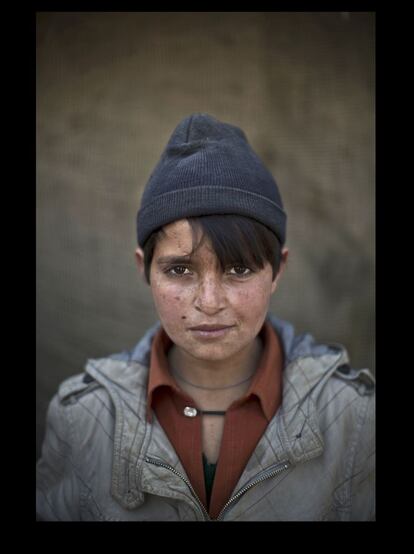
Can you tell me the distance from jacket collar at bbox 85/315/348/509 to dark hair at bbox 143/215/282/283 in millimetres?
346

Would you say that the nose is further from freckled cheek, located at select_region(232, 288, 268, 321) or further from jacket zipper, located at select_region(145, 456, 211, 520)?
jacket zipper, located at select_region(145, 456, 211, 520)

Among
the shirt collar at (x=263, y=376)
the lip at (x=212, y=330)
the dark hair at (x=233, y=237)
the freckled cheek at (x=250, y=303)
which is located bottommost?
the shirt collar at (x=263, y=376)

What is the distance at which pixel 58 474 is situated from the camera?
156 cm

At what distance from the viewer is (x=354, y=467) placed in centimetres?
145

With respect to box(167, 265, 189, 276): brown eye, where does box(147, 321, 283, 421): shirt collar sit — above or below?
below

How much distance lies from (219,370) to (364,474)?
1.55 ft

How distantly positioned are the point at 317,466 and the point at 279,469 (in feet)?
0.37

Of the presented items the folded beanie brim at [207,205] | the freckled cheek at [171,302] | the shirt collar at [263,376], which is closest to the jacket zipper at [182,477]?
the shirt collar at [263,376]

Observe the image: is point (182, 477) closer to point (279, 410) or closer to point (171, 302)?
point (279, 410)

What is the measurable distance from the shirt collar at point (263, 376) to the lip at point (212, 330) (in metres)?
0.20

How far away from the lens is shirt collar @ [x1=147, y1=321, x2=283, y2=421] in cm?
144

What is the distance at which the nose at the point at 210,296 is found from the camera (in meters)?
1.30

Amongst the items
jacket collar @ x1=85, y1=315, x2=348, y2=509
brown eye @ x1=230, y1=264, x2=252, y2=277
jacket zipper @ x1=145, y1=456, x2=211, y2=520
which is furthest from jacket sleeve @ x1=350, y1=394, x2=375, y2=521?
brown eye @ x1=230, y1=264, x2=252, y2=277

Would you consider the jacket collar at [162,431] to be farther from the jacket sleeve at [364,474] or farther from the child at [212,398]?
the jacket sleeve at [364,474]
